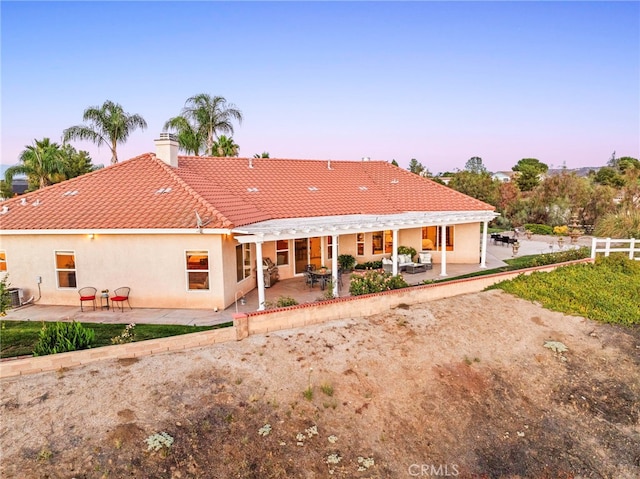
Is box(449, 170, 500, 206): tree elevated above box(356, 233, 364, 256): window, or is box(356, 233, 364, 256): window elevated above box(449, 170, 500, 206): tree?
box(449, 170, 500, 206): tree

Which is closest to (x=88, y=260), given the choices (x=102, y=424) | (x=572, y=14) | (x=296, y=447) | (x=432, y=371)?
(x=102, y=424)

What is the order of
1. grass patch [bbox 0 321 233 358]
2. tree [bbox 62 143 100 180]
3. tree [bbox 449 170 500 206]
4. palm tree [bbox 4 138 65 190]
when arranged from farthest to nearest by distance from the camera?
1. tree [bbox 449 170 500 206]
2. tree [bbox 62 143 100 180]
3. palm tree [bbox 4 138 65 190]
4. grass patch [bbox 0 321 233 358]

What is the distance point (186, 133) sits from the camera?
34094 mm

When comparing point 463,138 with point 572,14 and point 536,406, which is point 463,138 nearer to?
point 572,14

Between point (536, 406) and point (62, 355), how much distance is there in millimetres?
11271

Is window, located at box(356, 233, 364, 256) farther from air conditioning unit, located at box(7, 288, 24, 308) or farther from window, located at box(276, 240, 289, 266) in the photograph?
air conditioning unit, located at box(7, 288, 24, 308)

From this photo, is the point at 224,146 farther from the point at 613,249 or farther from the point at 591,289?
the point at 613,249

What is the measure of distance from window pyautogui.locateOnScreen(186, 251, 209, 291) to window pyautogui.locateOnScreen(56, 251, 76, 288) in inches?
181

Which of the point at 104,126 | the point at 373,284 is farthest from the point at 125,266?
the point at 104,126

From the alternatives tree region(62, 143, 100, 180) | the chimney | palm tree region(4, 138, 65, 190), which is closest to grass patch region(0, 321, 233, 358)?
the chimney

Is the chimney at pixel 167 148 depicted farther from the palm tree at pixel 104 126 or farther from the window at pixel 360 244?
the palm tree at pixel 104 126

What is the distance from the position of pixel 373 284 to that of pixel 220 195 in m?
7.76

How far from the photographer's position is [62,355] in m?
8.84

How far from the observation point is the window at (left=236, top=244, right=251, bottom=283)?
15.5 metres
